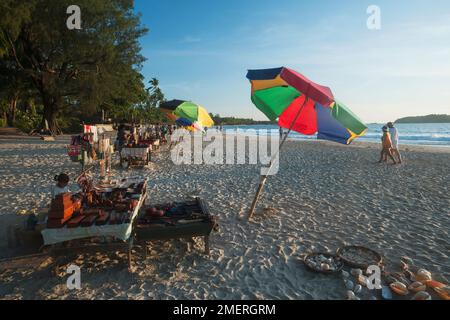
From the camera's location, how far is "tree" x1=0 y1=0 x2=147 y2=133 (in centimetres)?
2111

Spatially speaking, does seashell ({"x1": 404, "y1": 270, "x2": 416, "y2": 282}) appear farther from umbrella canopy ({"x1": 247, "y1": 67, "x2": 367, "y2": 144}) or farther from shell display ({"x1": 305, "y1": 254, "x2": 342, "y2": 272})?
umbrella canopy ({"x1": 247, "y1": 67, "x2": 367, "y2": 144})

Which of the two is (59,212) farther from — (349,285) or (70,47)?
(70,47)

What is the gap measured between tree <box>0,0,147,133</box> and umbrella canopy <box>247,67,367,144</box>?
21227 millimetres

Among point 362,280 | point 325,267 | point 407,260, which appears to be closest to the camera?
point 362,280

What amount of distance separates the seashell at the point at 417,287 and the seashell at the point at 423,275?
0.49 ft

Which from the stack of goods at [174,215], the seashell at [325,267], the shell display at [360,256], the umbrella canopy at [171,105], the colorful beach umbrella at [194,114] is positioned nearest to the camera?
the seashell at [325,267]

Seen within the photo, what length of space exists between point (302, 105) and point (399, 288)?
3.47 metres

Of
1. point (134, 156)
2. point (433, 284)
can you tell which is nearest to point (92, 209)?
point (433, 284)

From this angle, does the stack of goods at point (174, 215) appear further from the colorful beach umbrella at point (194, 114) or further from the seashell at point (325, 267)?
the colorful beach umbrella at point (194, 114)

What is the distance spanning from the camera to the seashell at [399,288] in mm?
3423

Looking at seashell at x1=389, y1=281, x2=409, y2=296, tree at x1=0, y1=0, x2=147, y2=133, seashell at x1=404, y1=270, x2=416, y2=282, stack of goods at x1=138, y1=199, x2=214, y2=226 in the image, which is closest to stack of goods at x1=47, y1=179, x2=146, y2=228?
stack of goods at x1=138, y1=199, x2=214, y2=226

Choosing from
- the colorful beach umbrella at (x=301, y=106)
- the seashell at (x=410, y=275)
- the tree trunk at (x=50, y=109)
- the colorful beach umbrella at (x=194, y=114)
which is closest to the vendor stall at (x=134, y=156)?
the colorful beach umbrella at (x=194, y=114)

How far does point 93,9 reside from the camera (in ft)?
71.0

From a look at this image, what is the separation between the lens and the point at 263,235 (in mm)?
5242
